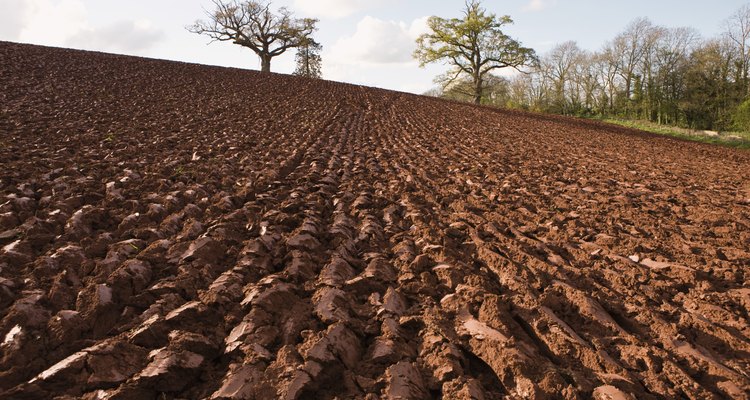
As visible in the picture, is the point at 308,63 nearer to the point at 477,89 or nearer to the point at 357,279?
the point at 477,89

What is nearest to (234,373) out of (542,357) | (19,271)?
(542,357)

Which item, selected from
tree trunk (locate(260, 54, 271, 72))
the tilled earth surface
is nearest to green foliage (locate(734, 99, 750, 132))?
the tilled earth surface

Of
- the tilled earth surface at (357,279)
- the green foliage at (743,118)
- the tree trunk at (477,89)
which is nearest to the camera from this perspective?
the tilled earth surface at (357,279)

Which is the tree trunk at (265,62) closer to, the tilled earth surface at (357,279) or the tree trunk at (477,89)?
the tree trunk at (477,89)

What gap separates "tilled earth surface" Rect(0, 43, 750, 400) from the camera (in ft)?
6.10

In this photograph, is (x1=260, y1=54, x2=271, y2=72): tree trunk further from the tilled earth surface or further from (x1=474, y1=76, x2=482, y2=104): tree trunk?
the tilled earth surface

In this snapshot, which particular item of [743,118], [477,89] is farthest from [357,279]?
[477,89]

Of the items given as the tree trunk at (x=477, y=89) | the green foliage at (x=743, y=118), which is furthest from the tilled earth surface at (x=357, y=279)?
the tree trunk at (x=477, y=89)

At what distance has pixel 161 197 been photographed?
413 cm

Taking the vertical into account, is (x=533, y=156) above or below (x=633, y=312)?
above

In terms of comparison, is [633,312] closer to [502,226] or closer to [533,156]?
[502,226]

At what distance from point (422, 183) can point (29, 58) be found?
18.2 metres

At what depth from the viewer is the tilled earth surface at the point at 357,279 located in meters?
1.86

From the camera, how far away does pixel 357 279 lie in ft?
8.86
